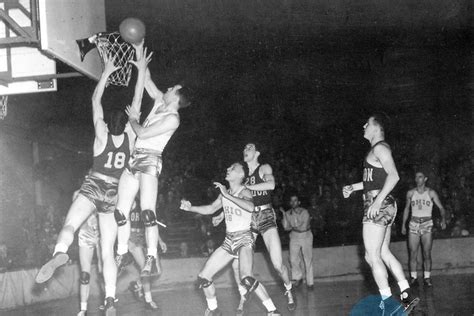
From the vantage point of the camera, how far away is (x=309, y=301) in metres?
10.7

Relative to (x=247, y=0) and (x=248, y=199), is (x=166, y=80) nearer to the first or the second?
(x=247, y=0)

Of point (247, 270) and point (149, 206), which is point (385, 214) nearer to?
point (247, 270)

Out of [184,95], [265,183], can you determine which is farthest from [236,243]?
[184,95]

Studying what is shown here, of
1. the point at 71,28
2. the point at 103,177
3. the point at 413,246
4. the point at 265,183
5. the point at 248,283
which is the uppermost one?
the point at 71,28

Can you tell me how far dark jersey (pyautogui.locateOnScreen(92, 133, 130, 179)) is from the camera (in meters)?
7.35

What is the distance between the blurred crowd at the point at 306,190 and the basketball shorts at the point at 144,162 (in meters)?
6.74

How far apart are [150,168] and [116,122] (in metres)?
0.70

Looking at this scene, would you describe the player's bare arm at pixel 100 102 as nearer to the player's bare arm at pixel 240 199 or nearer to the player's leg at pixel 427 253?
the player's bare arm at pixel 240 199

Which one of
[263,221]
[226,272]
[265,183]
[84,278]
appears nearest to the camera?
[84,278]

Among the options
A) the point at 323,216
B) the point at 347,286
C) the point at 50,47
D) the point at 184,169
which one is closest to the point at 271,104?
the point at 184,169

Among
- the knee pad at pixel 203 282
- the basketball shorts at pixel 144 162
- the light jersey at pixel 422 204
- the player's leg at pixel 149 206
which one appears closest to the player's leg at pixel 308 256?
the light jersey at pixel 422 204

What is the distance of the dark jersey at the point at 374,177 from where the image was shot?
287 inches

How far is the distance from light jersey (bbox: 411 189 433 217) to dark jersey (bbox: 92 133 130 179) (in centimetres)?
674

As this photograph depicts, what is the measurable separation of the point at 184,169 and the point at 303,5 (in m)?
8.38
